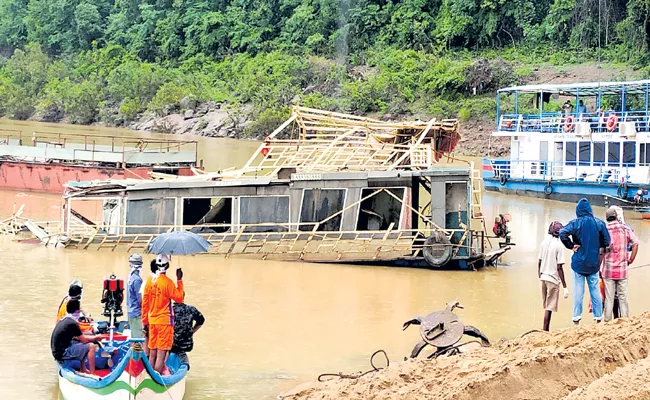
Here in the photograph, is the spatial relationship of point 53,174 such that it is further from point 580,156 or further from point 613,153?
point 613,153

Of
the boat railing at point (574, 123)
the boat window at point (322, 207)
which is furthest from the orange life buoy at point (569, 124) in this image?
the boat window at point (322, 207)

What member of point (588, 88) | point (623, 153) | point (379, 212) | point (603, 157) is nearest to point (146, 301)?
point (379, 212)

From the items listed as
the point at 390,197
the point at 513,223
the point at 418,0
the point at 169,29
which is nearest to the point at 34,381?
the point at 390,197

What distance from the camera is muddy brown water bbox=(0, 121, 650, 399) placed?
1247 centimetres

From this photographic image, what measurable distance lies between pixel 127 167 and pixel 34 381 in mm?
18387

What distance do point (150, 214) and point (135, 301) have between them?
10286mm

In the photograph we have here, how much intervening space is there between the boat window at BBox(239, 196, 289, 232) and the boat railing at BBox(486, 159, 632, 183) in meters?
14.0

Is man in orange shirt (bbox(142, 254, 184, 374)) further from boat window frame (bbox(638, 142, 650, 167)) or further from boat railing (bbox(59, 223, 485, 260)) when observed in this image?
boat window frame (bbox(638, 142, 650, 167))

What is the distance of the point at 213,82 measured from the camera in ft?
217

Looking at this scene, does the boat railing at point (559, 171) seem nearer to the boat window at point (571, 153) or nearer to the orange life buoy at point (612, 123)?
the boat window at point (571, 153)

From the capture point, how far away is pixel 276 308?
1609 cm

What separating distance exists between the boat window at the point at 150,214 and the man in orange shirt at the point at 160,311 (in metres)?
10.4

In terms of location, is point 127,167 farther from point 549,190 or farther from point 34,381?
point 34,381

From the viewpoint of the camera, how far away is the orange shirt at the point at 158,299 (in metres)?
10.2
